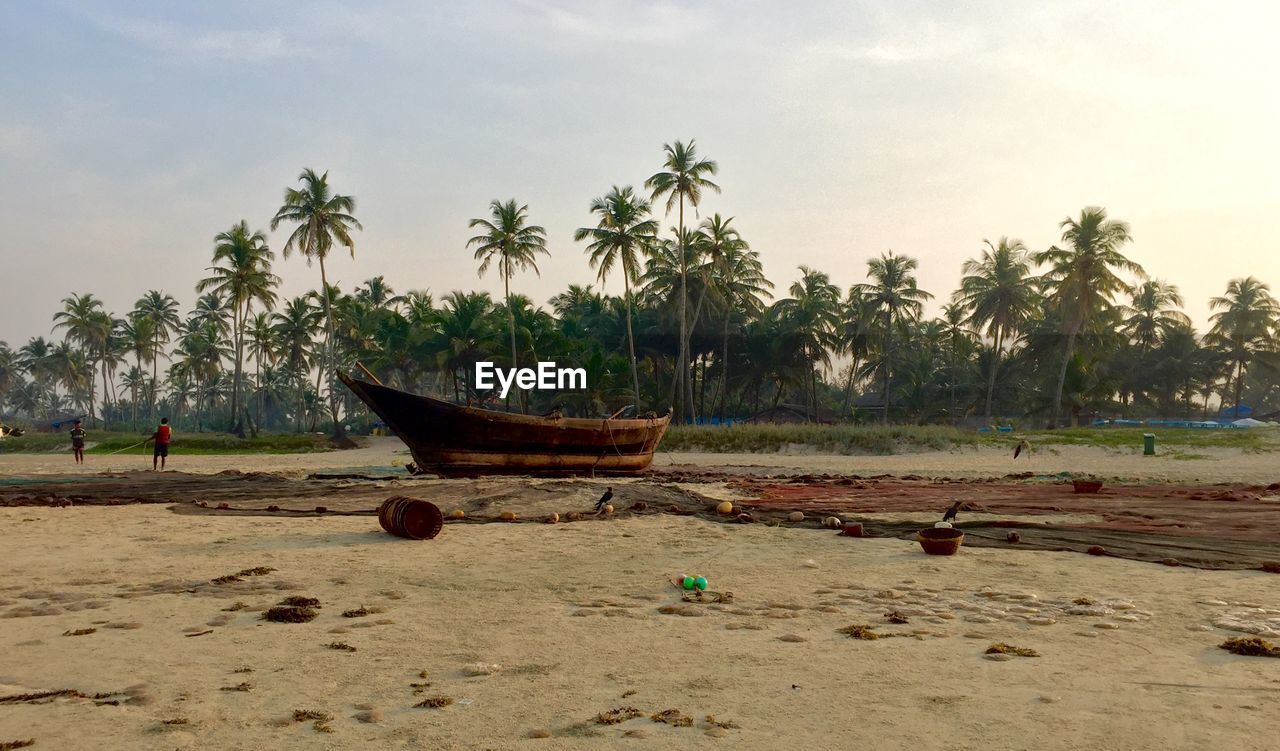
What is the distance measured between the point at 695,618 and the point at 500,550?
3363mm

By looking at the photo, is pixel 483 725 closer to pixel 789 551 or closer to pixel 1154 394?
A: pixel 789 551

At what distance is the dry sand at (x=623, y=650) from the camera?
12.0 ft

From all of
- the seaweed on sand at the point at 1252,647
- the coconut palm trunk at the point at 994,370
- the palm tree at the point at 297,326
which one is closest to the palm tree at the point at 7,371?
the palm tree at the point at 297,326

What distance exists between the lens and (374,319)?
5453 centimetres

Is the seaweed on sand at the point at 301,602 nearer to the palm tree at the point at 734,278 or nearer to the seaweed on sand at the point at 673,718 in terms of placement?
the seaweed on sand at the point at 673,718

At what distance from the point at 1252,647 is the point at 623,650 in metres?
3.50

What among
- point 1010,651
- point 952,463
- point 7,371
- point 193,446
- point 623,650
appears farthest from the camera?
point 7,371

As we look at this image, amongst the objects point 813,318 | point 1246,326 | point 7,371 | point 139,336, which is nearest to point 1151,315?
point 1246,326

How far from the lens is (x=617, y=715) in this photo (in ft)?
12.6

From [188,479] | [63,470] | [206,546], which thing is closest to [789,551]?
[206,546]

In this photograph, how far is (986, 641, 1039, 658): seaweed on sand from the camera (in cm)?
479

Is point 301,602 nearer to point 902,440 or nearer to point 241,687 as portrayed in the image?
point 241,687

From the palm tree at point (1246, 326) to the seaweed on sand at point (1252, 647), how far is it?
200 feet

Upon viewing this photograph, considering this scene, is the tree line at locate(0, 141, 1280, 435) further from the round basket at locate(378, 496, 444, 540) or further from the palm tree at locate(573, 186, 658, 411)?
the round basket at locate(378, 496, 444, 540)
